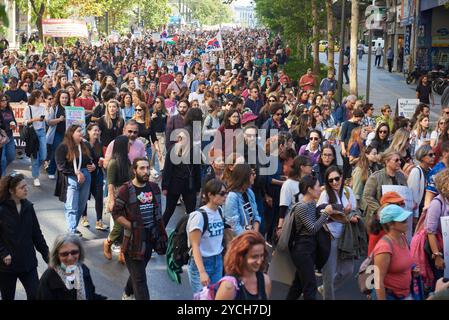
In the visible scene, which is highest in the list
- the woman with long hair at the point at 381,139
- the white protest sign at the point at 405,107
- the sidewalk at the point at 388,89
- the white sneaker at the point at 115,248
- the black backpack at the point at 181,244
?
the woman with long hair at the point at 381,139

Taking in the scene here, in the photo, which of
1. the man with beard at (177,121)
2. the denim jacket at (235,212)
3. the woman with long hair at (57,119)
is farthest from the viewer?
the woman with long hair at (57,119)

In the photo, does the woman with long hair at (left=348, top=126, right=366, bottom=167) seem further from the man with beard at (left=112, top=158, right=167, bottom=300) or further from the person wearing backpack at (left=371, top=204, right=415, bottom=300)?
the person wearing backpack at (left=371, top=204, right=415, bottom=300)

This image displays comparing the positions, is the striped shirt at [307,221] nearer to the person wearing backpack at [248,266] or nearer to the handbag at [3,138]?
the person wearing backpack at [248,266]

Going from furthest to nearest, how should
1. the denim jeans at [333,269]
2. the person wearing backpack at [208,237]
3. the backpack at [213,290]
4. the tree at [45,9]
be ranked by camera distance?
1. the tree at [45,9]
2. the denim jeans at [333,269]
3. the person wearing backpack at [208,237]
4. the backpack at [213,290]

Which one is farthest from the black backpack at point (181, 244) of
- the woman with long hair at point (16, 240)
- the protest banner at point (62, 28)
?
the protest banner at point (62, 28)

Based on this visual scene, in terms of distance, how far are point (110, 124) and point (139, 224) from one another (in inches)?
205

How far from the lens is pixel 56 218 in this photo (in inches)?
470

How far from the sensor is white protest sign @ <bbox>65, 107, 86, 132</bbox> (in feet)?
47.6

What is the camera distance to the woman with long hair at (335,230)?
766cm

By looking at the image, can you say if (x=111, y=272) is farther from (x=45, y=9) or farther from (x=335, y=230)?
(x=45, y=9)

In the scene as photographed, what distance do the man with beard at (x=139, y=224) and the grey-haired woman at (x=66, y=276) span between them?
4.24ft

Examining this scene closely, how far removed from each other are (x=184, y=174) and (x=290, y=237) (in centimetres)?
339

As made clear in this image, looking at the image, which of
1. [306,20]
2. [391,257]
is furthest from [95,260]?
[306,20]

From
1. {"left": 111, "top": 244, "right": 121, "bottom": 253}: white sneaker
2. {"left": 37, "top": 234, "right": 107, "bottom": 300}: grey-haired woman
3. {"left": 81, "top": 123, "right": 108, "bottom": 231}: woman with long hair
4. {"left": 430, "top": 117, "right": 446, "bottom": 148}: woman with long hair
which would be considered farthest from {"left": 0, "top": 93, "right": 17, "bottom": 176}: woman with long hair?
{"left": 37, "top": 234, "right": 107, "bottom": 300}: grey-haired woman
